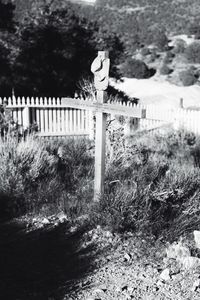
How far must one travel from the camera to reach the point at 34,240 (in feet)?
16.5

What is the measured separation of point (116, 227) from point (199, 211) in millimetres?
1186

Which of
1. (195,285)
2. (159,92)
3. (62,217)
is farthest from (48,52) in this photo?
(195,285)

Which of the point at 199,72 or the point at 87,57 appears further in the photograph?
the point at 199,72

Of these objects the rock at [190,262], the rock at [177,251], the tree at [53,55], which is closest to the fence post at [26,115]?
the tree at [53,55]

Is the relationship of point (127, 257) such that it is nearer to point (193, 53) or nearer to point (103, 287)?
point (103, 287)

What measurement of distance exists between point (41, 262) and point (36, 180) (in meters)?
2.08

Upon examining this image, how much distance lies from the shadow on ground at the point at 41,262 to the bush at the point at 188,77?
26204mm

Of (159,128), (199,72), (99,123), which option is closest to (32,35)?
(159,128)

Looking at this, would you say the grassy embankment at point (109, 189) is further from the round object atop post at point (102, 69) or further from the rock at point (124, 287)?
the round object atop post at point (102, 69)

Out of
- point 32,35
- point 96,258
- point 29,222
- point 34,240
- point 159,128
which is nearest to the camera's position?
point 96,258

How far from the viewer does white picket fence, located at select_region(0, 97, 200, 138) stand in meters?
13.8

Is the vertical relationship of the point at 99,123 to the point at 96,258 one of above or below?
above

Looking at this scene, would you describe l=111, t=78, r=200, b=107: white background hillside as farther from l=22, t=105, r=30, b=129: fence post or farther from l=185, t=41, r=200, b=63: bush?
l=22, t=105, r=30, b=129: fence post

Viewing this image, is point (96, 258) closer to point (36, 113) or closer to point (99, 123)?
point (99, 123)
